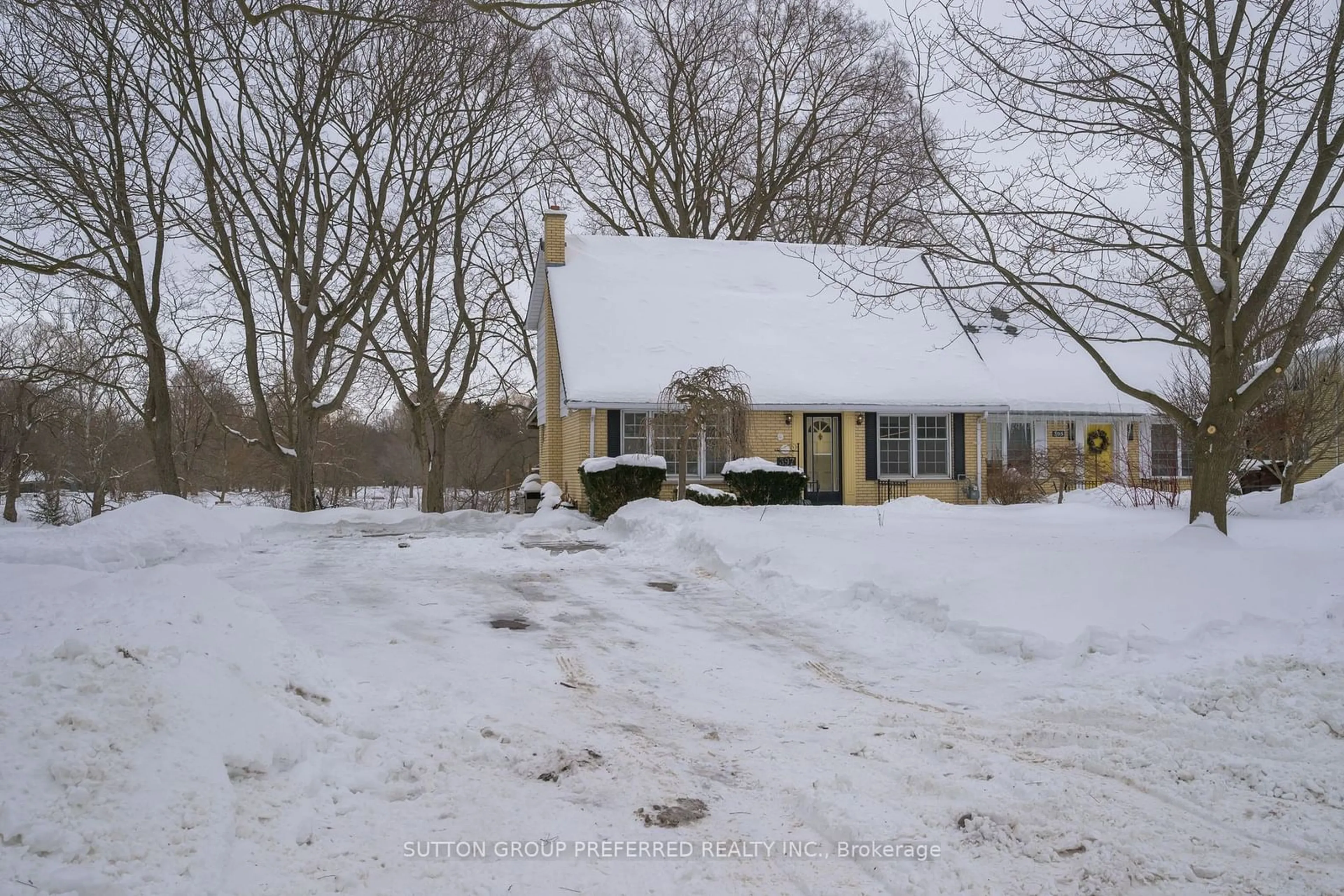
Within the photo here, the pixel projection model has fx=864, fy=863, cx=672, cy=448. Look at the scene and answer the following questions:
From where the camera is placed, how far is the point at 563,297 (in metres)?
21.5

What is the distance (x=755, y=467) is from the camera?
16.7 metres

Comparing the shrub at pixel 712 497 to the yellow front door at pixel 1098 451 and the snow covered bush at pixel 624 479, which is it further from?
the yellow front door at pixel 1098 451

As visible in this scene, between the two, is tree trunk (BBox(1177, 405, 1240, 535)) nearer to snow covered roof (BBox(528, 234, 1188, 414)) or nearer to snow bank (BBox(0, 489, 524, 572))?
snow covered roof (BBox(528, 234, 1188, 414))

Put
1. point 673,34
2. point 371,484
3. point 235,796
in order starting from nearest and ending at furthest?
point 235,796 < point 673,34 < point 371,484

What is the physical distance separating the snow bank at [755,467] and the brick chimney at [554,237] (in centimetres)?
877

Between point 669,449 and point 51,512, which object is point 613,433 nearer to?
point 669,449

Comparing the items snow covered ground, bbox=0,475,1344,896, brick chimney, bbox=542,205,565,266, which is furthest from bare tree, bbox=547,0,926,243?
snow covered ground, bbox=0,475,1344,896

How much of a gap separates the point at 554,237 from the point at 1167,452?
51.4ft

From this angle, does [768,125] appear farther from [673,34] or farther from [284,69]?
[284,69]

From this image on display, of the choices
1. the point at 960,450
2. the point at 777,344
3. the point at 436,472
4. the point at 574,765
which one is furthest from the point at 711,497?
the point at 436,472

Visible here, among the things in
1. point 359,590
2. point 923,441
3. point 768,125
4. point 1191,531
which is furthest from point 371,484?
point 1191,531

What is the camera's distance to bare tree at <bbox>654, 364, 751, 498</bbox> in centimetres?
1672

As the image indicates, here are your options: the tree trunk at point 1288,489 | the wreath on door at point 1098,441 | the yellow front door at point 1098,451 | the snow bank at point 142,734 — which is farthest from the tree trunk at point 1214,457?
the wreath on door at point 1098,441

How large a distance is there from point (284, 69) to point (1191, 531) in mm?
19760
